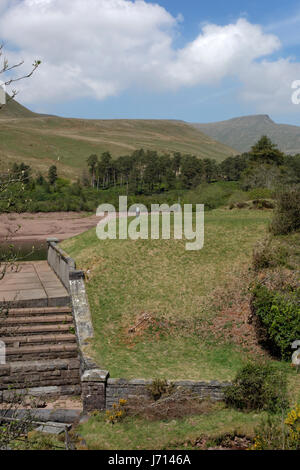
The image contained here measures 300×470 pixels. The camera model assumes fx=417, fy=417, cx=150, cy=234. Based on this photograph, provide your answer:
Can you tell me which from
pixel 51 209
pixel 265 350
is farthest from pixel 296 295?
pixel 51 209

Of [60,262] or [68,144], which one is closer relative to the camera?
[60,262]

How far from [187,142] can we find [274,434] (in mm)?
194348

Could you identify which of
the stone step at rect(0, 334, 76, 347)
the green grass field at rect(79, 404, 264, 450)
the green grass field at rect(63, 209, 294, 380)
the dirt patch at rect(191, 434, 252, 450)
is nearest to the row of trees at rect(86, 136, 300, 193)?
the green grass field at rect(63, 209, 294, 380)

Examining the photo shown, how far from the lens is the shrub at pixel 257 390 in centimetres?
977

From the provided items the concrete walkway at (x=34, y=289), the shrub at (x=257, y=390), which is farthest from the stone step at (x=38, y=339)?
the shrub at (x=257, y=390)

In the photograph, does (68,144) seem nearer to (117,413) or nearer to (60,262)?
(60,262)

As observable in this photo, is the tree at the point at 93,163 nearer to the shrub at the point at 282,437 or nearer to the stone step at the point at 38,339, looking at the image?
the stone step at the point at 38,339

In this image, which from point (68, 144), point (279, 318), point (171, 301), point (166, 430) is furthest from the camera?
point (68, 144)

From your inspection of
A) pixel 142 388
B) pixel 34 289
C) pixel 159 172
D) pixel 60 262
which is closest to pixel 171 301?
pixel 142 388

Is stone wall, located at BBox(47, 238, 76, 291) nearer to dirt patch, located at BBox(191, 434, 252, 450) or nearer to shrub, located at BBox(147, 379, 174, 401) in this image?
shrub, located at BBox(147, 379, 174, 401)

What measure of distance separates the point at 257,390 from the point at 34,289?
10.4 meters

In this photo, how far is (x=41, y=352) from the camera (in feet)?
44.3

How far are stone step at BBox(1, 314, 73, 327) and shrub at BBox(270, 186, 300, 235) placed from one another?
9856 millimetres

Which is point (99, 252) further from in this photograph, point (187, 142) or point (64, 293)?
point (187, 142)
